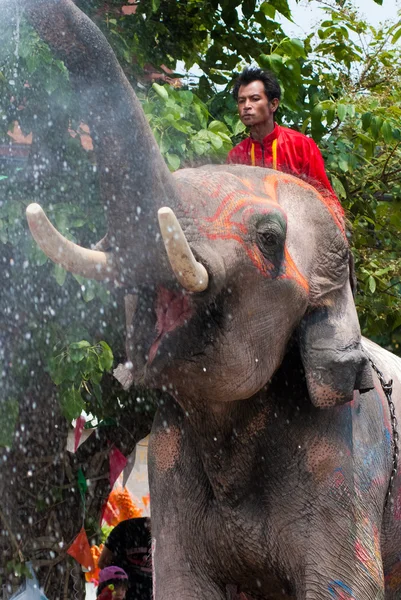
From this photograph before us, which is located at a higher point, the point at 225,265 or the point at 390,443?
the point at 225,265

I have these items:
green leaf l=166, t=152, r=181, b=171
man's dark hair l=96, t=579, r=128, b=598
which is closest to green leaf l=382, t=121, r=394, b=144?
green leaf l=166, t=152, r=181, b=171

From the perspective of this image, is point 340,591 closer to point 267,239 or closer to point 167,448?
point 167,448

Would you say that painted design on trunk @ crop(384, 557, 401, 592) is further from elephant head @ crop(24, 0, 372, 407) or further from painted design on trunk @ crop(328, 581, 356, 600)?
elephant head @ crop(24, 0, 372, 407)

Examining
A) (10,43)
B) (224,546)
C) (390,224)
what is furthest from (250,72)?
(390,224)

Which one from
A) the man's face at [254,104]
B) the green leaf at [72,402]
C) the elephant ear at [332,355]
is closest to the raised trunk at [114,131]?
the elephant ear at [332,355]

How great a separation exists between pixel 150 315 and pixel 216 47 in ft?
10.6

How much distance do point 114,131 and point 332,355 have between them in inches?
34.0

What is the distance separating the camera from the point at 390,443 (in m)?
3.60

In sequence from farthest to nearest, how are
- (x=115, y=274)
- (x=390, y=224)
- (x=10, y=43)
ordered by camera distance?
1. (x=390, y=224)
2. (x=10, y=43)
3. (x=115, y=274)

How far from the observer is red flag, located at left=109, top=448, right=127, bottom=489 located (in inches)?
226

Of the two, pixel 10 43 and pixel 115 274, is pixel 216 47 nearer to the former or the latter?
pixel 10 43

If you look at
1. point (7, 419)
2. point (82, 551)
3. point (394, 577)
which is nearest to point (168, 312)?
point (394, 577)

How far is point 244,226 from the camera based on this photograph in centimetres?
305

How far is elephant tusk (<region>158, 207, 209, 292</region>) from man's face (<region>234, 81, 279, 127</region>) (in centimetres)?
126
